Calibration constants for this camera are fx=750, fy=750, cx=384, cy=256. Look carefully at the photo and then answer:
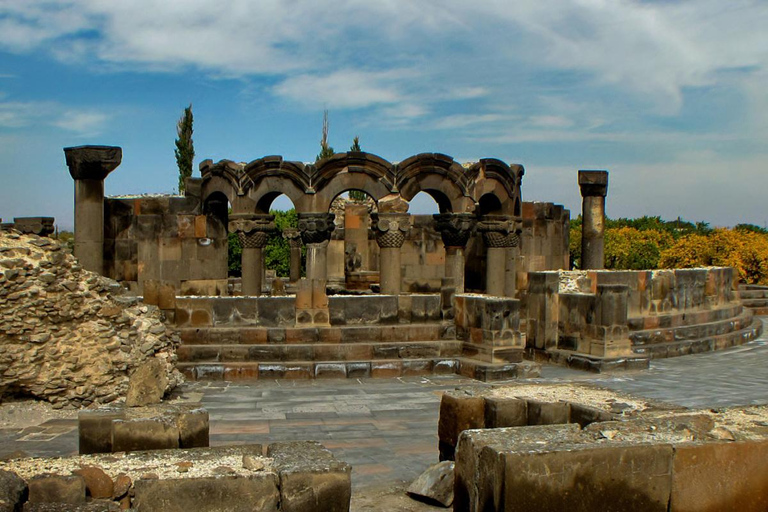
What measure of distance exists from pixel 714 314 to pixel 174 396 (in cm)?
1060

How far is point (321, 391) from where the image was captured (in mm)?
9227

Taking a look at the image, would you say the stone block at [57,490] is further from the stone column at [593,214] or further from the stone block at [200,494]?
the stone column at [593,214]

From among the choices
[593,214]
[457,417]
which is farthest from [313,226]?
[457,417]

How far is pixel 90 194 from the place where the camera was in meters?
13.4

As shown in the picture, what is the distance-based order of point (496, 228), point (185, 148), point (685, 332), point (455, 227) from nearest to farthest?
point (685, 332), point (455, 227), point (496, 228), point (185, 148)

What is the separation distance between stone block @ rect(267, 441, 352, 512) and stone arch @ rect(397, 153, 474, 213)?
10.5 m

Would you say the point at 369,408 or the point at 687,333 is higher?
the point at 687,333

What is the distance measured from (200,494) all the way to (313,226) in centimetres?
1021


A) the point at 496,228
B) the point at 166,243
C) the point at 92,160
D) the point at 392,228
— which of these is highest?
the point at 92,160

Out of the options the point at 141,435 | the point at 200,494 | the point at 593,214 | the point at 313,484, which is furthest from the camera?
the point at 593,214

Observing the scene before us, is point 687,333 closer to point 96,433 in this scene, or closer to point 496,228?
point 496,228

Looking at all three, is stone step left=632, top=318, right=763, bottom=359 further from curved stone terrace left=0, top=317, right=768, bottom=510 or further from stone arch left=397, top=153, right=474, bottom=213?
stone arch left=397, top=153, right=474, bottom=213

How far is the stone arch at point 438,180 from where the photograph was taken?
47.2ft

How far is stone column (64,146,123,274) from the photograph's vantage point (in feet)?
43.0
